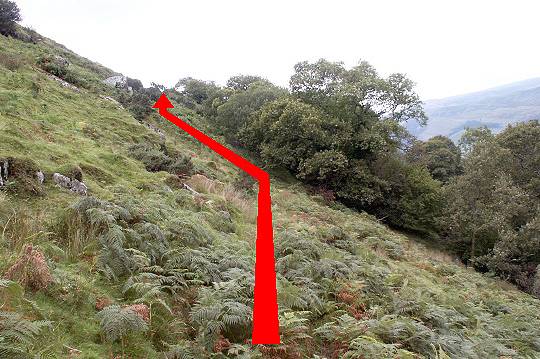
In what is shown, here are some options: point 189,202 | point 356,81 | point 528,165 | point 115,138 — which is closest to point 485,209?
point 528,165

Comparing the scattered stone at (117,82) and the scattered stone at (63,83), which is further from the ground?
the scattered stone at (117,82)

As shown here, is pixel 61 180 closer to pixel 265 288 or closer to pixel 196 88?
pixel 265 288

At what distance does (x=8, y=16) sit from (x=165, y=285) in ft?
93.8

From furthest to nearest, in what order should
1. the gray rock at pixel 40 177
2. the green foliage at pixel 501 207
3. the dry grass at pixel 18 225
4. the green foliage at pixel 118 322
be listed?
the green foliage at pixel 501 207 → the gray rock at pixel 40 177 → the dry grass at pixel 18 225 → the green foliage at pixel 118 322

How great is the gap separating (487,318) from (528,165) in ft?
64.6

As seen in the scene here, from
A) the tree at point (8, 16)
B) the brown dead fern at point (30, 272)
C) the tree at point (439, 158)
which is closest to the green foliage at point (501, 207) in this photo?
the tree at point (439, 158)

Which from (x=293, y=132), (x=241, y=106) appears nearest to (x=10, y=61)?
(x=293, y=132)

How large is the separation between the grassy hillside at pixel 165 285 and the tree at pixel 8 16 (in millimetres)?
17308

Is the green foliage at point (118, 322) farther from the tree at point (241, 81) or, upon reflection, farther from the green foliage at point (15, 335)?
the tree at point (241, 81)

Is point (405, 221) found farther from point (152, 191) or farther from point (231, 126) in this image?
point (152, 191)

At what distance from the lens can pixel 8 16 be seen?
2584 cm

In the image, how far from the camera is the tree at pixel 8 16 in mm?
25395

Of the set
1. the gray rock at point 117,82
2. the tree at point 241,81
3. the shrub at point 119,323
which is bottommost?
the shrub at point 119,323

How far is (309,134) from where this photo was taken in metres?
29.0
